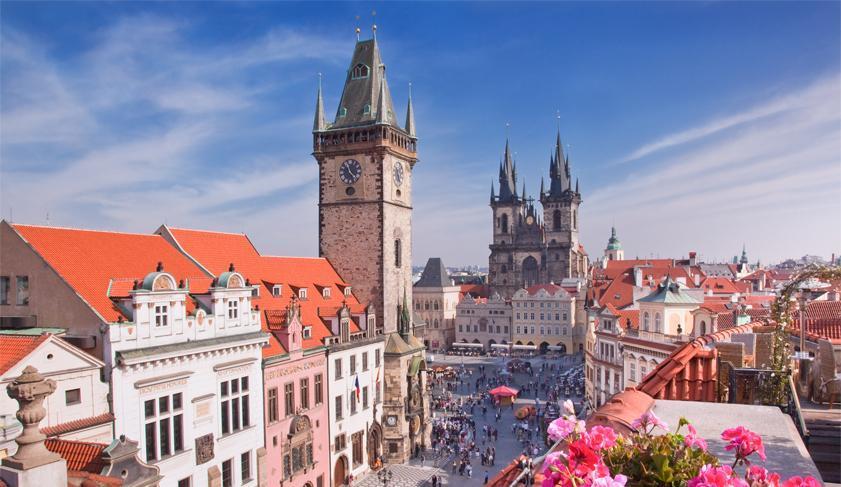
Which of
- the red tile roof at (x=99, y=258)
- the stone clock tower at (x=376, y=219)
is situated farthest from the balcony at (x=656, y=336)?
the red tile roof at (x=99, y=258)

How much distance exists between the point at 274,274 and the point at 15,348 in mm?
17713

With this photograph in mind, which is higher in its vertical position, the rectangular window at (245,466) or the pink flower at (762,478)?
the pink flower at (762,478)

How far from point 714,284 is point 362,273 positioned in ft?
221

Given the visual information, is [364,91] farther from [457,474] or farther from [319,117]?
[457,474]

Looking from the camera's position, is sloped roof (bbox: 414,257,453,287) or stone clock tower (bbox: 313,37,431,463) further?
sloped roof (bbox: 414,257,453,287)

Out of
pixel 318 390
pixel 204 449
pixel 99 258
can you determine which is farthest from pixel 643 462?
pixel 318 390

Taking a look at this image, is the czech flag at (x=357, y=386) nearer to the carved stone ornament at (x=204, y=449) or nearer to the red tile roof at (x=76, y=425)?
the carved stone ornament at (x=204, y=449)

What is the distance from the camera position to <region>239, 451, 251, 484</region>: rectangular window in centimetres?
2616

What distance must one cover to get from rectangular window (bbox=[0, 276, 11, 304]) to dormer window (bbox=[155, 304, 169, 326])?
588 cm

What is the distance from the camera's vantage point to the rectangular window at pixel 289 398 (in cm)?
2936

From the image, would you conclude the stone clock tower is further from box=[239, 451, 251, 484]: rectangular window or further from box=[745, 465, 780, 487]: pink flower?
box=[745, 465, 780, 487]: pink flower

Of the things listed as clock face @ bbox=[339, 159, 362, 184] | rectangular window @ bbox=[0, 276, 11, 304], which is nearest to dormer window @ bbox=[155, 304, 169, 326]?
rectangular window @ bbox=[0, 276, 11, 304]

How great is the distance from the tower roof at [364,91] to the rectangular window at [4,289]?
77.6 ft

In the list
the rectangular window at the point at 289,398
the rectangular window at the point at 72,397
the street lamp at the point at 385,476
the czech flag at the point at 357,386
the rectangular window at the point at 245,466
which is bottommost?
the street lamp at the point at 385,476
